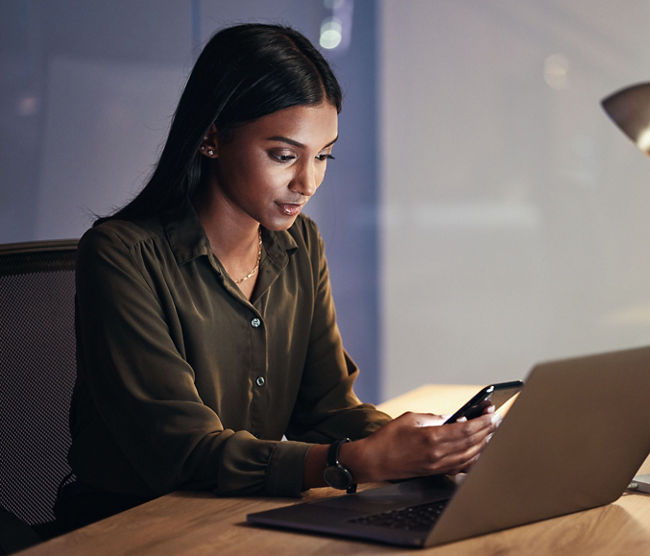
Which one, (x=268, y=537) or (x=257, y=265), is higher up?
(x=257, y=265)

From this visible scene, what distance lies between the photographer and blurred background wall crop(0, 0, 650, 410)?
3311 millimetres

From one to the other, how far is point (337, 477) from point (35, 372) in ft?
1.81

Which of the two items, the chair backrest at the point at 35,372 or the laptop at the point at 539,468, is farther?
the chair backrest at the point at 35,372

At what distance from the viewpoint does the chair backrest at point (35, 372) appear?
4.37ft

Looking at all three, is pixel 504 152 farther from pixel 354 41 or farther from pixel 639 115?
pixel 639 115

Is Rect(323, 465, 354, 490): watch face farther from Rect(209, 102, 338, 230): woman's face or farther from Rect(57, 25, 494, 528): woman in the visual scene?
Rect(209, 102, 338, 230): woman's face

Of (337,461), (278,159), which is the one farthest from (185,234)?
(337,461)

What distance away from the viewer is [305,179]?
140 cm

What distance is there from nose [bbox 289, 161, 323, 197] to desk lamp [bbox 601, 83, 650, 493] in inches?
18.0

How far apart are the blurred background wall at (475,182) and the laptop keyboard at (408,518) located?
2.00m

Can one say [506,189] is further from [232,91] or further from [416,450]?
[416,450]

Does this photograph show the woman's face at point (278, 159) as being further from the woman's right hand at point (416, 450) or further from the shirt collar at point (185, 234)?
the woman's right hand at point (416, 450)

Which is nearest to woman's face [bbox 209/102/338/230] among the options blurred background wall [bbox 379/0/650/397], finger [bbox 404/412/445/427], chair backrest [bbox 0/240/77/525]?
chair backrest [bbox 0/240/77/525]

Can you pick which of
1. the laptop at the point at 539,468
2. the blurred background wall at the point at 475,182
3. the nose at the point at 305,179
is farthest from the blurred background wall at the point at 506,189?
the laptop at the point at 539,468
